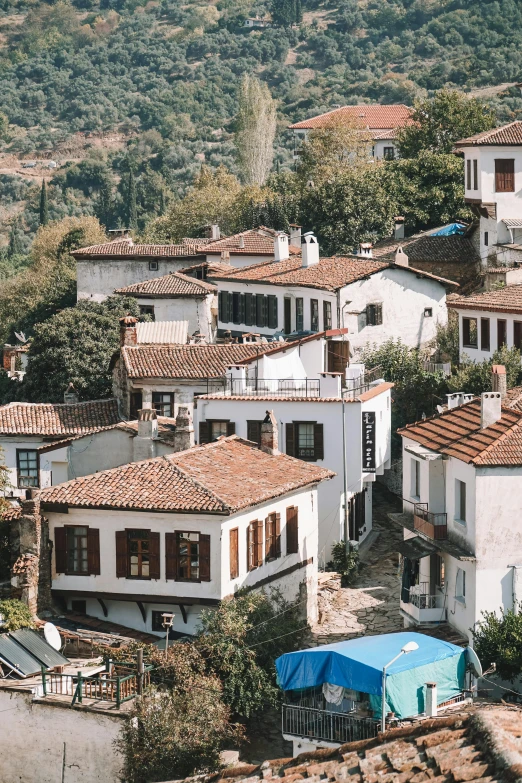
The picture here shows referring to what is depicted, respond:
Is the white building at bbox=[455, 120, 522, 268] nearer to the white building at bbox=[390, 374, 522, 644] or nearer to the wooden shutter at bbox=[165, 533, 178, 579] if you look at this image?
the white building at bbox=[390, 374, 522, 644]

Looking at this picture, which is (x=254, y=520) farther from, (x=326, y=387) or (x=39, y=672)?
(x=326, y=387)

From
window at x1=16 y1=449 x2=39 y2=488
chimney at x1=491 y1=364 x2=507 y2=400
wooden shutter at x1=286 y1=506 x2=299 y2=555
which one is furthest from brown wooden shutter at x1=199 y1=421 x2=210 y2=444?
chimney at x1=491 y1=364 x2=507 y2=400

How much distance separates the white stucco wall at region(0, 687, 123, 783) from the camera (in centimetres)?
3497

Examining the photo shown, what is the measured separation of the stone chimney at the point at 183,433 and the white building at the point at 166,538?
4.03 meters

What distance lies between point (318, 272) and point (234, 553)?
28.3m

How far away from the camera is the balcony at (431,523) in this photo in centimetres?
4041

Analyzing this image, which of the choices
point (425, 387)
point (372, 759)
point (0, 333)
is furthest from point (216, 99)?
point (372, 759)

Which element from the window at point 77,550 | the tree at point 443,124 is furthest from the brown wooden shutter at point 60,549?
the tree at point 443,124

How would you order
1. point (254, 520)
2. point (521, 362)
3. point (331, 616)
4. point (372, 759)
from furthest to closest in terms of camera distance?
1. point (521, 362)
2. point (331, 616)
3. point (254, 520)
4. point (372, 759)

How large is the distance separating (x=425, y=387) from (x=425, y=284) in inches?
296

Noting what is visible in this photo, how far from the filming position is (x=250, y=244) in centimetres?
8088

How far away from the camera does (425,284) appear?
2547 inches

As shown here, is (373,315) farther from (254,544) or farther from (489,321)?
(254,544)

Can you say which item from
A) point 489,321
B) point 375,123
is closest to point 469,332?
point 489,321
